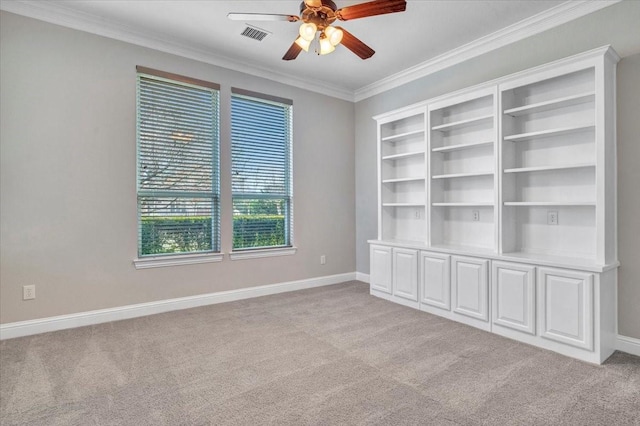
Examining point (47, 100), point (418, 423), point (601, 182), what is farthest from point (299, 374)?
point (47, 100)

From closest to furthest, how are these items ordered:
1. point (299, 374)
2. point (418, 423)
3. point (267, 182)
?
point (418, 423) < point (299, 374) < point (267, 182)

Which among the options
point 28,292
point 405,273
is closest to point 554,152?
point 405,273

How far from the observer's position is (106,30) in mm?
3475

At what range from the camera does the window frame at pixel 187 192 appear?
3699 millimetres

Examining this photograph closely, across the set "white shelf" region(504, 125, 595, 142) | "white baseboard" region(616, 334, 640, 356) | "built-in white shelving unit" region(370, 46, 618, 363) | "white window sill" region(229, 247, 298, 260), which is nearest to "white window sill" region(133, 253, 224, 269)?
"white window sill" region(229, 247, 298, 260)

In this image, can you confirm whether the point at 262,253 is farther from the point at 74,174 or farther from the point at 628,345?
the point at 628,345

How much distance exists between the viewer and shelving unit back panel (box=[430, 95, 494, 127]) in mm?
3715

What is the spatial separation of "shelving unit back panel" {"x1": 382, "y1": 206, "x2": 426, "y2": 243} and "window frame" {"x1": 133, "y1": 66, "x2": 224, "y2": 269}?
2.19 m

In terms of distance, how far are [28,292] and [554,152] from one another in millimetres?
5036

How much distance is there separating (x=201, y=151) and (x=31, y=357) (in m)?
2.49

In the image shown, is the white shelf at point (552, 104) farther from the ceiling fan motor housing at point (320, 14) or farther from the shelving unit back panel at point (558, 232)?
the ceiling fan motor housing at point (320, 14)

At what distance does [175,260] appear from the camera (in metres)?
3.91

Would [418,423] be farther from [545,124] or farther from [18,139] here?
[18,139]

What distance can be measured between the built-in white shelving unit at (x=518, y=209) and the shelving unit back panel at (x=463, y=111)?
12mm
